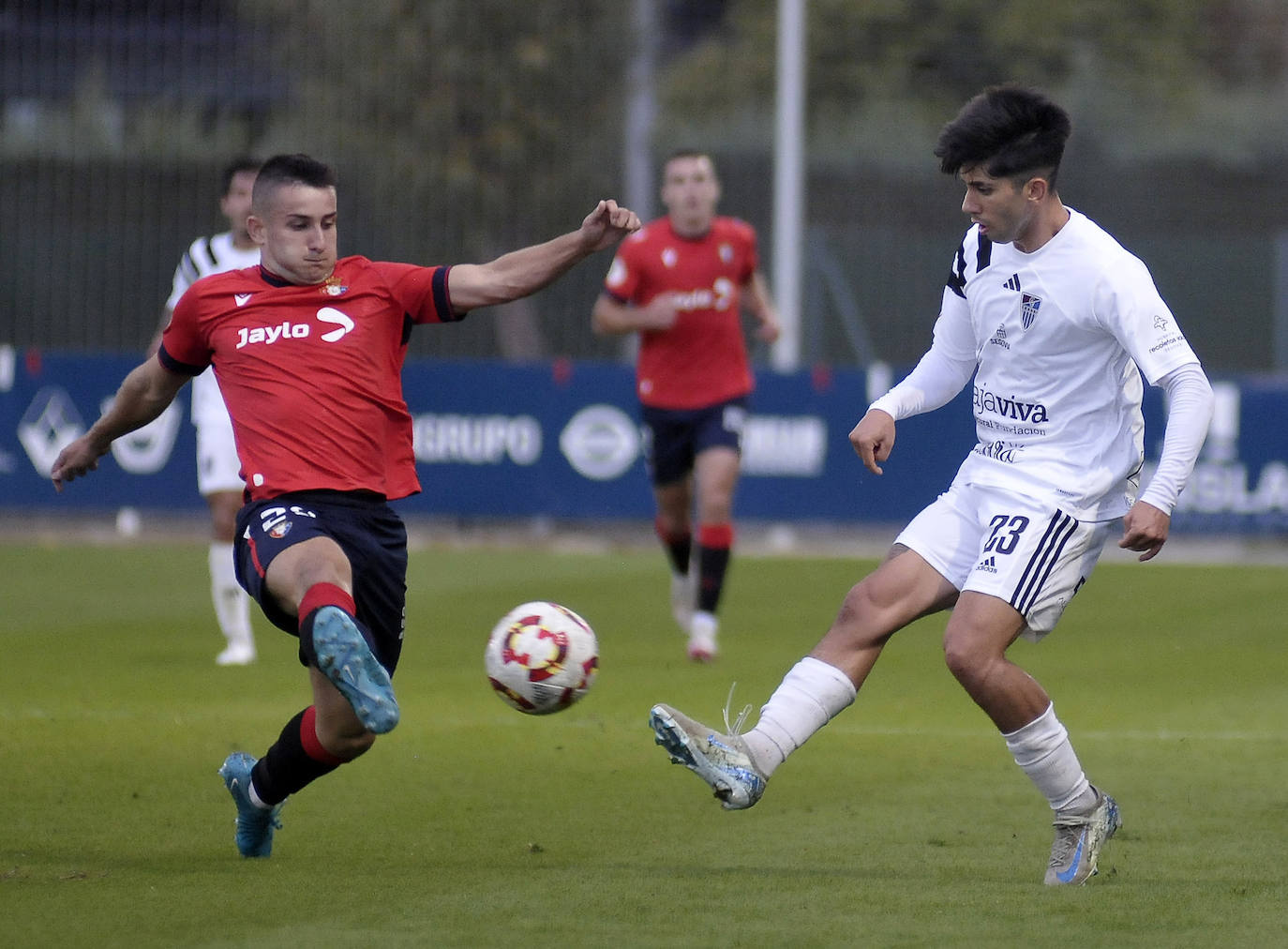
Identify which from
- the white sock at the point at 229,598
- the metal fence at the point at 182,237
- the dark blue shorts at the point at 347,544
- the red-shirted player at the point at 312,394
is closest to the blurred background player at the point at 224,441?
the white sock at the point at 229,598

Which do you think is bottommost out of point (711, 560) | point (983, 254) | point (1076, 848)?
point (711, 560)

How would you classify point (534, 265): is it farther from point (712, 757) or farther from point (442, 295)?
point (712, 757)

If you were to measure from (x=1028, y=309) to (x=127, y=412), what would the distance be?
2651 mm

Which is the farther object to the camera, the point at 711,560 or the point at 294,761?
the point at 711,560

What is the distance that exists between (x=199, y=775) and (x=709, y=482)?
386 centimetres

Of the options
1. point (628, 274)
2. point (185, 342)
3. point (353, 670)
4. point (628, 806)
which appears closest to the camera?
point (353, 670)

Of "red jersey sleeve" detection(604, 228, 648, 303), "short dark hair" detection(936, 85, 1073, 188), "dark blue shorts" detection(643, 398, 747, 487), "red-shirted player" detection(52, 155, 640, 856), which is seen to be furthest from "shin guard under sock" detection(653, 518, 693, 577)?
"short dark hair" detection(936, 85, 1073, 188)

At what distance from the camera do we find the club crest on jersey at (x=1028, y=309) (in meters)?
5.29

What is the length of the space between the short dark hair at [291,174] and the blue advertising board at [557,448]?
974cm

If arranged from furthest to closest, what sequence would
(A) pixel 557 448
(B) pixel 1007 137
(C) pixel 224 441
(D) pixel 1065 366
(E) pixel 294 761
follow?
(A) pixel 557 448 → (C) pixel 224 441 → (E) pixel 294 761 → (D) pixel 1065 366 → (B) pixel 1007 137

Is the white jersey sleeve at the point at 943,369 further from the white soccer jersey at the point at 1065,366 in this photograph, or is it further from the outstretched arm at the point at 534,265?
the outstretched arm at the point at 534,265

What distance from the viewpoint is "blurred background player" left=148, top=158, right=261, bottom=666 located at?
30.6 feet

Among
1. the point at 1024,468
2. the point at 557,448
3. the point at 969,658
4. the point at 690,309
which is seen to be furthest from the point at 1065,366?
the point at 557,448

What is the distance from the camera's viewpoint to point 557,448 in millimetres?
15539
